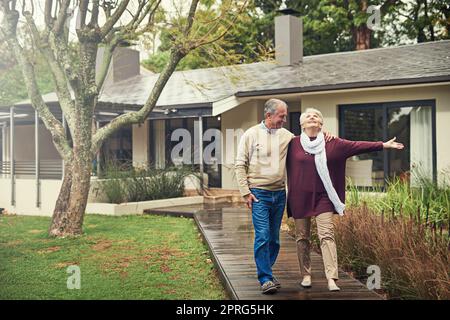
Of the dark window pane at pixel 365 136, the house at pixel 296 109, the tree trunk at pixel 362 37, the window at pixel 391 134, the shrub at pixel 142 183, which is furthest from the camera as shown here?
the tree trunk at pixel 362 37

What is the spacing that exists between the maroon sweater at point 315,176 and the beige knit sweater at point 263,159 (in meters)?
0.13

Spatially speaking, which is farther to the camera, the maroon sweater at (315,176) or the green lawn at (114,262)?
the green lawn at (114,262)

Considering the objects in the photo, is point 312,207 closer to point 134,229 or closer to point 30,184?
point 134,229

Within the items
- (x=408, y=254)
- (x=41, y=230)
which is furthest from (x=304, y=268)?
(x=41, y=230)

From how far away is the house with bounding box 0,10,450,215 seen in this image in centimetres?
1276

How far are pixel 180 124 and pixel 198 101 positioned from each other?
2.84m

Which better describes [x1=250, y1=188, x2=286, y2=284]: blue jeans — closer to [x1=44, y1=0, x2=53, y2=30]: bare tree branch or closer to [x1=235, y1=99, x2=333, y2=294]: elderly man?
[x1=235, y1=99, x2=333, y2=294]: elderly man

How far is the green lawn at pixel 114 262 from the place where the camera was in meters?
5.99

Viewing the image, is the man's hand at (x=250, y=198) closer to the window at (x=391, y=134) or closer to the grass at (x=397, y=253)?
the grass at (x=397, y=253)

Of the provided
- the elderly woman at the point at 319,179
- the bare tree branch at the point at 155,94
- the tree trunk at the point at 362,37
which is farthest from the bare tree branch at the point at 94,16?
the tree trunk at the point at 362,37

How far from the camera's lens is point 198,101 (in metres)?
15.5

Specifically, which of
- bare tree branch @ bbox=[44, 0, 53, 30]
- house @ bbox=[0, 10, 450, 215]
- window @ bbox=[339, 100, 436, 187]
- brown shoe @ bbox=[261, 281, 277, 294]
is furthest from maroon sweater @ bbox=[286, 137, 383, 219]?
window @ bbox=[339, 100, 436, 187]

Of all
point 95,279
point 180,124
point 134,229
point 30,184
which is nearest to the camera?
point 95,279
